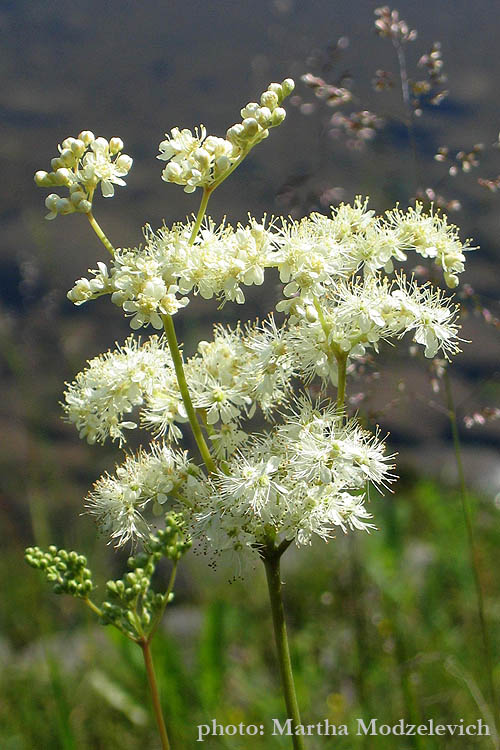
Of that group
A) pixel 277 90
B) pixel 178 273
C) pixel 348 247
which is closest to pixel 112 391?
pixel 178 273

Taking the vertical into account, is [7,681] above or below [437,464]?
below

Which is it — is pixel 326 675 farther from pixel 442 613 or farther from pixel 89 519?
pixel 89 519

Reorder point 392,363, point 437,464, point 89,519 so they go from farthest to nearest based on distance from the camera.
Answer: point 437,464
point 89,519
point 392,363

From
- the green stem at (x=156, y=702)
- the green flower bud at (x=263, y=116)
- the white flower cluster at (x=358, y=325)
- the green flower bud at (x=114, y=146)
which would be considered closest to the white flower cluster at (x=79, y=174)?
the green flower bud at (x=114, y=146)

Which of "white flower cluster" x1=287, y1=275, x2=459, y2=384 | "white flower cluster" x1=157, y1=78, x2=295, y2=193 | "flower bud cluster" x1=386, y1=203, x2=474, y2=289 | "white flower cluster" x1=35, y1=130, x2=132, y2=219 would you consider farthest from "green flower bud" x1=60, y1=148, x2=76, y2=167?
"flower bud cluster" x1=386, y1=203, x2=474, y2=289

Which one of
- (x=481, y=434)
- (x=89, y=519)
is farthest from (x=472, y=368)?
(x=89, y=519)

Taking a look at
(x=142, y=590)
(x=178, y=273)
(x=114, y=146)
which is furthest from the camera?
(x=142, y=590)

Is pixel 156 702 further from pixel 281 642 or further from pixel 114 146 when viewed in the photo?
pixel 114 146
